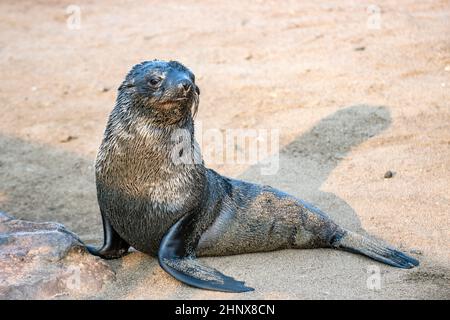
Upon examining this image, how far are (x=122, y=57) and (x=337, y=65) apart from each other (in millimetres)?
2917

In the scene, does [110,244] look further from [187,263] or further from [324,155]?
[324,155]

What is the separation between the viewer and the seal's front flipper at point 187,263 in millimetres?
4500

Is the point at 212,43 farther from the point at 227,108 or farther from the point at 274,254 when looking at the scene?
the point at 274,254

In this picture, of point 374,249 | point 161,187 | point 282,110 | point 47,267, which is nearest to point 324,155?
point 282,110

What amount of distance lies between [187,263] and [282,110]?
3.89 meters

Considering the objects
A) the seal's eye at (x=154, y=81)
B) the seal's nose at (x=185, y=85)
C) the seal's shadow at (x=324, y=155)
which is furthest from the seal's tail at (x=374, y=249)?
the seal's eye at (x=154, y=81)

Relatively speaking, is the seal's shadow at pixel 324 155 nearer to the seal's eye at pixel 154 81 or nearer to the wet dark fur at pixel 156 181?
the wet dark fur at pixel 156 181


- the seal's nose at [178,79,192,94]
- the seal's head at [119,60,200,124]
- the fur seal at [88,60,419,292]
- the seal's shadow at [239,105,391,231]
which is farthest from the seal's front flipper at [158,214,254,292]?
the seal's shadow at [239,105,391,231]

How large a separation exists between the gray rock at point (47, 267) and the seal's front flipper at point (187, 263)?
0.39 meters

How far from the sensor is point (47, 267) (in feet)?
14.8

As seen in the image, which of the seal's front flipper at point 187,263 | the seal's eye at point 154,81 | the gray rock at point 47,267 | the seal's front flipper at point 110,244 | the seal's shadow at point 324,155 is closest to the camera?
the gray rock at point 47,267

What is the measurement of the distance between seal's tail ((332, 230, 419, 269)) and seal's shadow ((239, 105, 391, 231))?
452 millimetres
